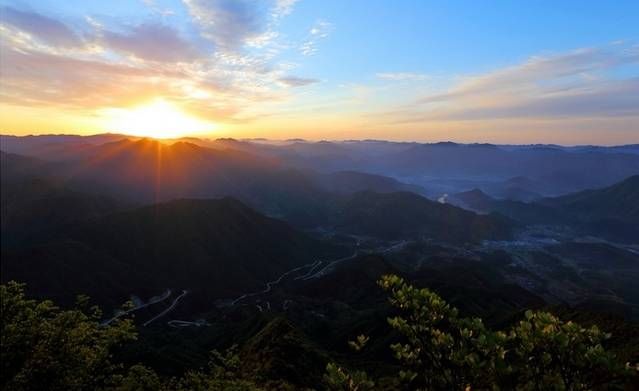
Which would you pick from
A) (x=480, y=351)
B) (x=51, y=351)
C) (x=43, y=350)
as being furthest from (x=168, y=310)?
(x=480, y=351)

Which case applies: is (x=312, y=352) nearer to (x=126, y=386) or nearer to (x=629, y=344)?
(x=629, y=344)

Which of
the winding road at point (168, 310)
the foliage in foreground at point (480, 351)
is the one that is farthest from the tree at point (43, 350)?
the winding road at point (168, 310)

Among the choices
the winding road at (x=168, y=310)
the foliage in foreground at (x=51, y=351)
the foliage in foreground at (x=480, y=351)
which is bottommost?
the winding road at (x=168, y=310)

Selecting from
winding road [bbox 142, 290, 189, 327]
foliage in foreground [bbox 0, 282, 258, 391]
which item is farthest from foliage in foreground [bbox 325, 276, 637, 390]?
winding road [bbox 142, 290, 189, 327]

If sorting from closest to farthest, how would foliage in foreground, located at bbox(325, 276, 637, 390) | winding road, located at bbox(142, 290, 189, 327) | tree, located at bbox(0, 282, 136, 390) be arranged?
1. foliage in foreground, located at bbox(325, 276, 637, 390)
2. tree, located at bbox(0, 282, 136, 390)
3. winding road, located at bbox(142, 290, 189, 327)

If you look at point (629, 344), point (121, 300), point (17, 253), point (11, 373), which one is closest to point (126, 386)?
point (11, 373)

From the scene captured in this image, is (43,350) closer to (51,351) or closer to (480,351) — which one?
(51,351)

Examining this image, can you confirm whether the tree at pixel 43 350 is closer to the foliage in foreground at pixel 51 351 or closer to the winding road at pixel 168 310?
the foliage in foreground at pixel 51 351

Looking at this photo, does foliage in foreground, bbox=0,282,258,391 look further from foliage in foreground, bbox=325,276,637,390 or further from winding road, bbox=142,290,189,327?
winding road, bbox=142,290,189,327
